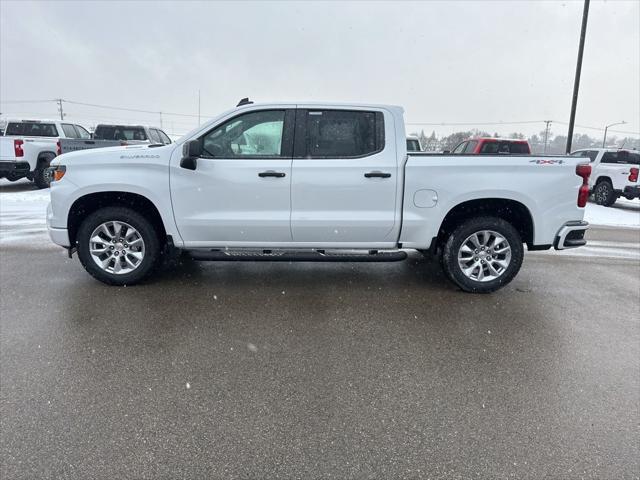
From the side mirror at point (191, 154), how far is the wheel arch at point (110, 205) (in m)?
0.65

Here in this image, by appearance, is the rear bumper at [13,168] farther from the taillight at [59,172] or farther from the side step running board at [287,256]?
the side step running board at [287,256]

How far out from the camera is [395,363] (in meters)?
3.37

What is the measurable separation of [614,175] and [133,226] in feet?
44.1

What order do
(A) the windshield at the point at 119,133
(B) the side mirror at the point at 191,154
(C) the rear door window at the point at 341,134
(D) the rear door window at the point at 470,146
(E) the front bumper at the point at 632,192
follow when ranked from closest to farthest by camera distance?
(B) the side mirror at the point at 191,154 < (C) the rear door window at the point at 341,134 < (E) the front bumper at the point at 632,192 < (D) the rear door window at the point at 470,146 < (A) the windshield at the point at 119,133

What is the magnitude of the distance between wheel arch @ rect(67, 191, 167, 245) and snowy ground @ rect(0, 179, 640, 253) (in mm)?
2465

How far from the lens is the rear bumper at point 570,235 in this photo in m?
4.77

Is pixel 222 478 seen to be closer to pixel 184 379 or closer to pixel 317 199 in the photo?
pixel 184 379

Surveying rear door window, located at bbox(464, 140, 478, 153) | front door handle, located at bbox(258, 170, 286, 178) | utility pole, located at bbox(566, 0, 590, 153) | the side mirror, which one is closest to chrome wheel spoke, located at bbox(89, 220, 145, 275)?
the side mirror

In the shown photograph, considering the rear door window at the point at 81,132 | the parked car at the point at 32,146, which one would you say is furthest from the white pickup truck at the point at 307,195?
the rear door window at the point at 81,132

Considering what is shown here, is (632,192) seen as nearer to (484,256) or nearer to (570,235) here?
(570,235)

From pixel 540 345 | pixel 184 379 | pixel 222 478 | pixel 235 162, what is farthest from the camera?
pixel 235 162

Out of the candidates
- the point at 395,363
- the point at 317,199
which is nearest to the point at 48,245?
the point at 317,199

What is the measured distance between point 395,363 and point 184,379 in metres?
1.53

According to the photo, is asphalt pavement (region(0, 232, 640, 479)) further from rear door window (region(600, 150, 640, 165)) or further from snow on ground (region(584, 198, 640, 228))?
rear door window (region(600, 150, 640, 165))
